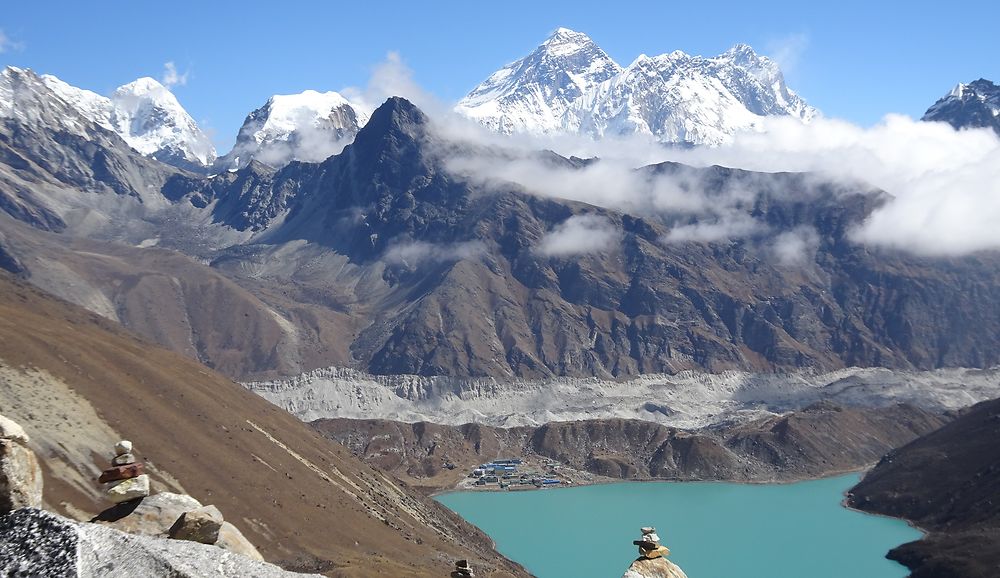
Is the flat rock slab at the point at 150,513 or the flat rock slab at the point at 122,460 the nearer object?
the flat rock slab at the point at 150,513

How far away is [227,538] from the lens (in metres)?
12.4

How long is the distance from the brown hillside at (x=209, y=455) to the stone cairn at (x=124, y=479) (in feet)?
184

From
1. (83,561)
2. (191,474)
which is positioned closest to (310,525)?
(191,474)

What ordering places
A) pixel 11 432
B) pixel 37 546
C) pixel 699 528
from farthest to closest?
pixel 699 528, pixel 11 432, pixel 37 546

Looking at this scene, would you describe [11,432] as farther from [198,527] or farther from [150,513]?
[150,513]

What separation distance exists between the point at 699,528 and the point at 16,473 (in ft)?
471

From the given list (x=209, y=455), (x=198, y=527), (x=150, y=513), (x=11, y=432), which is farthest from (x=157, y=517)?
(x=209, y=455)

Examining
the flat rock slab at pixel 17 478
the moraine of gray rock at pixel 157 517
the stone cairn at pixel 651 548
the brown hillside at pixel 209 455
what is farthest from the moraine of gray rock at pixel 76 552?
the brown hillside at pixel 209 455

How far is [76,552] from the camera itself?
6.94 m

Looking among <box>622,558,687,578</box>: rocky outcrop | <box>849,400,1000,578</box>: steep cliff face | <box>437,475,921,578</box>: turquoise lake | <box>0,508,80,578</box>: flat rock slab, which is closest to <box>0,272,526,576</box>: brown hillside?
<box>437,475,921,578</box>: turquoise lake

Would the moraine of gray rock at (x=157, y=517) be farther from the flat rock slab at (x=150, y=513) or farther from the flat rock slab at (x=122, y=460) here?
the flat rock slab at (x=122, y=460)

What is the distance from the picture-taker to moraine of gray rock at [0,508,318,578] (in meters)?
6.86

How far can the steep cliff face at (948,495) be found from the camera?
358ft

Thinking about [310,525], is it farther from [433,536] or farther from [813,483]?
[813,483]
